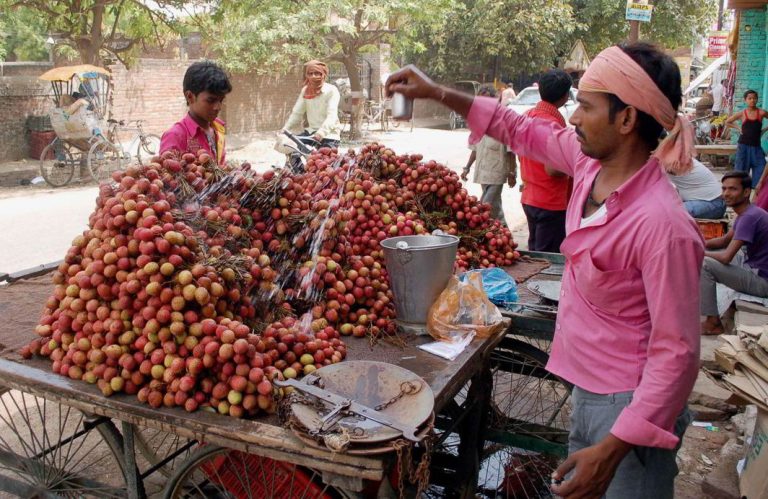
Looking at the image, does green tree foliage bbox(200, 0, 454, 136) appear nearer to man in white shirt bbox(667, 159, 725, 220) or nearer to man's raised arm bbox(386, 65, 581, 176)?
man in white shirt bbox(667, 159, 725, 220)

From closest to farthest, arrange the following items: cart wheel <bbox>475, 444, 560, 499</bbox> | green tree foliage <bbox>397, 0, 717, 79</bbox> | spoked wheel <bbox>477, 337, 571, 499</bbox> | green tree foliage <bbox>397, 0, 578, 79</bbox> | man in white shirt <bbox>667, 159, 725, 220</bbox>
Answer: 1. spoked wheel <bbox>477, 337, 571, 499</bbox>
2. cart wheel <bbox>475, 444, 560, 499</bbox>
3. man in white shirt <bbox>667, 159, 725, 220</bbox>
4. green tree foliage <bbox>397, 0, 578, 79</bbox>
5. green tree foliage <bbox>397, 0, 717, 79</bbox>

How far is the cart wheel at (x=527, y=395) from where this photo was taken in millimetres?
3223

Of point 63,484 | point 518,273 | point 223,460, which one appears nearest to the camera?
point 223,460

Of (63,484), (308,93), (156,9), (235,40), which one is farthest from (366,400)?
(235,40)

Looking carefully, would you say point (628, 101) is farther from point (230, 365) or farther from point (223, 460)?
point (223, 460)

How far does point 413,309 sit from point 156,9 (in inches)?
490

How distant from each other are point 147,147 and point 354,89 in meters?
8.03

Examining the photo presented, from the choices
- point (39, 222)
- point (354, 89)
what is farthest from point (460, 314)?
point (354, 89)

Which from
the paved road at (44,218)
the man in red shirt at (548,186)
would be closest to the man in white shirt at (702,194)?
the man in red shirt at (548,186)

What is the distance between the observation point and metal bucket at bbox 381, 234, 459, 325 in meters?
2.46

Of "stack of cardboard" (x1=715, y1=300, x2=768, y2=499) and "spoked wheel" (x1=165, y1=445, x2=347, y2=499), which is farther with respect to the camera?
"stack of cardboard" (x1=715, y1=300, x2=768, y2=499)

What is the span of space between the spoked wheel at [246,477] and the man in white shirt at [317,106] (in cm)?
458

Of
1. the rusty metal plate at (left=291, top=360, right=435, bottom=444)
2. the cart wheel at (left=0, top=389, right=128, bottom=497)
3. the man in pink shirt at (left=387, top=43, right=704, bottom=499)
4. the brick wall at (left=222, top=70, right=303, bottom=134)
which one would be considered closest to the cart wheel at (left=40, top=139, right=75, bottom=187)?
the brick wall at (left=222, top=70, right=303, bottom=134)

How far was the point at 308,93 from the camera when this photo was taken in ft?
22.3
